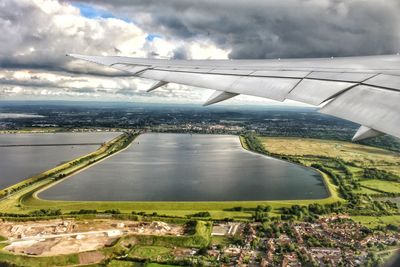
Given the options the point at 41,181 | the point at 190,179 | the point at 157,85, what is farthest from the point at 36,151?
the point at 157,85

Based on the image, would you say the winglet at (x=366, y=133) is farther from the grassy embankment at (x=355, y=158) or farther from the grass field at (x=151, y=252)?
the grassy embankment at (x=355, y=158)

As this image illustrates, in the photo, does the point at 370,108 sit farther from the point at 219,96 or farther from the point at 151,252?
the point at 151,252

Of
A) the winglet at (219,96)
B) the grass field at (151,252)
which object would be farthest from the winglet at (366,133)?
the grass field at (151,252)

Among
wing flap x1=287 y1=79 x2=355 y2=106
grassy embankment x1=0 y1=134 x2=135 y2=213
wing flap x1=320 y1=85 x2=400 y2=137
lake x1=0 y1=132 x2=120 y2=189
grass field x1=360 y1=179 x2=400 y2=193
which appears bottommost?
grass field x1=360 y1=179 x2=400 y2=193

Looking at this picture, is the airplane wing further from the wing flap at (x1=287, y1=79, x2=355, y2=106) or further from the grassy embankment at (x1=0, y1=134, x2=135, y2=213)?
the grassy embankment at (x1=0, y1=134, x2=135, y2=213)

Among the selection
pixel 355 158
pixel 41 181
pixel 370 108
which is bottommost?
pixel 355 158

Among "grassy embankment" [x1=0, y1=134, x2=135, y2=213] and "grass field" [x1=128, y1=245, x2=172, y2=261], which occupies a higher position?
"grassy embankment" [x1=0, y1=134, x2=135, y2=213]

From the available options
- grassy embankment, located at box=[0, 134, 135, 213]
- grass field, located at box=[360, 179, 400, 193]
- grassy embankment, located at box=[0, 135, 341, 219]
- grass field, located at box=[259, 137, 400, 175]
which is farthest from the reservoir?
grass field, located at box=[259, 137, 400, 175]
